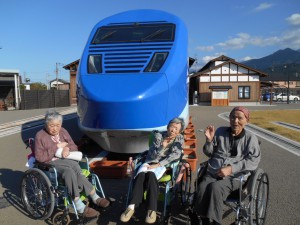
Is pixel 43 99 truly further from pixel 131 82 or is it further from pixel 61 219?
pixel 61 219

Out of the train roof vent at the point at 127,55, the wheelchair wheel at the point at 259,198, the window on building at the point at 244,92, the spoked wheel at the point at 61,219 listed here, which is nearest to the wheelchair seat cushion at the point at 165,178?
the wheelchair wheel at the point at 259,198

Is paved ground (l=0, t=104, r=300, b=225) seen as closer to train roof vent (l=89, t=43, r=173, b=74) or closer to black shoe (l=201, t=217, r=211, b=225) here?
black shoe (l=201, t=217, r=211, b=225)

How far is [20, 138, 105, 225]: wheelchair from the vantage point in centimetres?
368

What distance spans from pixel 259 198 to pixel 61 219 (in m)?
2.22

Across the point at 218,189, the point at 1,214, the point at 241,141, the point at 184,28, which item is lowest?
the point at 1,214

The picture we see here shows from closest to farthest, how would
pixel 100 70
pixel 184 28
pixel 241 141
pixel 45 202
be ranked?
1. pixel 241 141
2. pixel 45 202
3. pixel 100 70
4. pixel 184 28

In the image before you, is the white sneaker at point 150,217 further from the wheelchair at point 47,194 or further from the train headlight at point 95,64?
the train headlight at point 95,64

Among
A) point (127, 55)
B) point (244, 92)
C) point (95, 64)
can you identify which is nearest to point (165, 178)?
point (127, 55)

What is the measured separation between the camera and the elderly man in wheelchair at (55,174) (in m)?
3.69

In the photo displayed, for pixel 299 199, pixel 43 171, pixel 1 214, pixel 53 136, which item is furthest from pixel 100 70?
pixel 299 199

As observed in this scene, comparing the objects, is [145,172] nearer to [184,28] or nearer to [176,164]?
[176,164]

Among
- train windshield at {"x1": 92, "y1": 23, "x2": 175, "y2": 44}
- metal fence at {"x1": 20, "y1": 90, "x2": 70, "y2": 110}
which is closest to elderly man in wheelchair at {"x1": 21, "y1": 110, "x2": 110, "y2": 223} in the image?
train windshield at {"x1": 92, "y1": 23, "x2": 175, "y2": 44}

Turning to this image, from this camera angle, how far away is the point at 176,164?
407cm

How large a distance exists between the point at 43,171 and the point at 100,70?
97.8 inches
